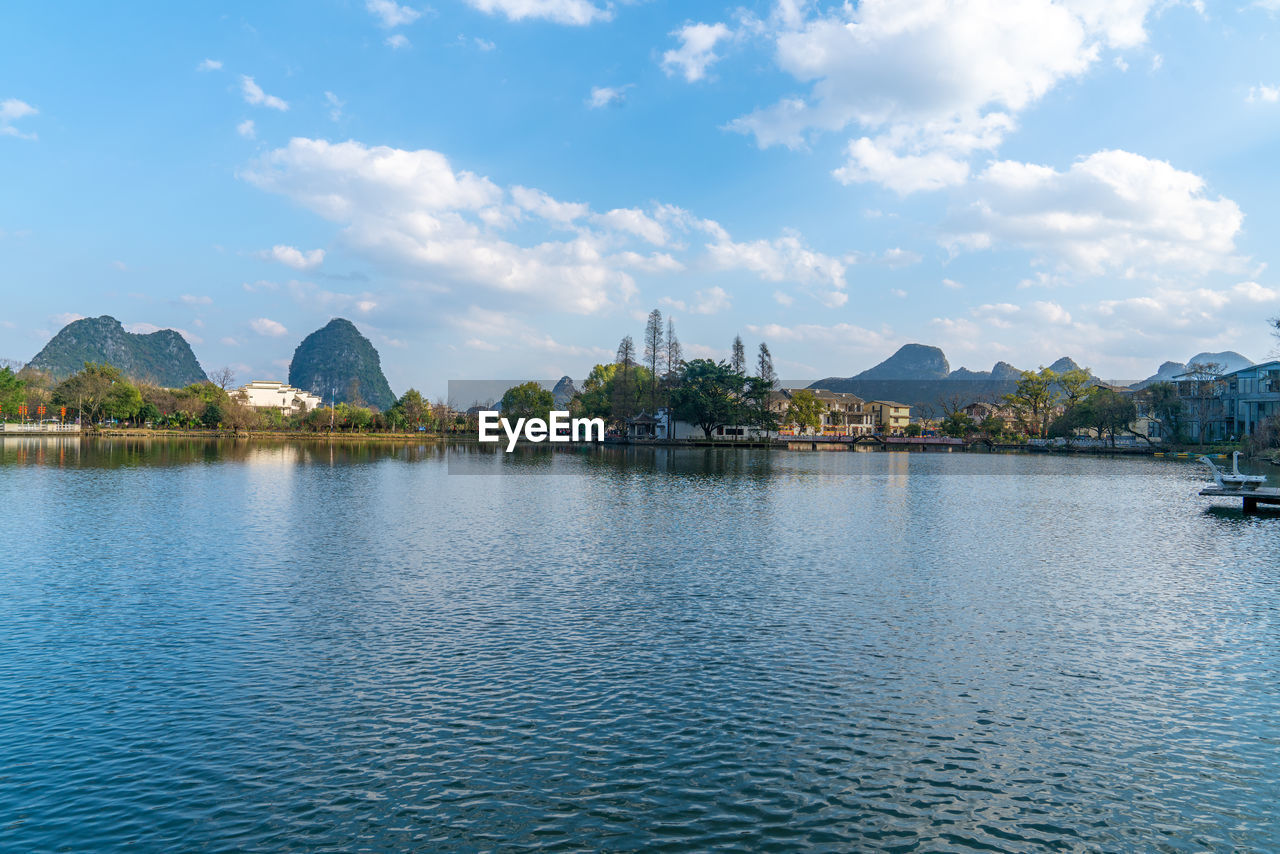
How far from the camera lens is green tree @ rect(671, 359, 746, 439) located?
111 meters

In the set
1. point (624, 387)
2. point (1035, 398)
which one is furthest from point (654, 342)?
point (1035, 398)

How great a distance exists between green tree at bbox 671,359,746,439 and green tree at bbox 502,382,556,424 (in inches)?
1197

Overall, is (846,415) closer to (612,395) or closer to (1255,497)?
(612,395)

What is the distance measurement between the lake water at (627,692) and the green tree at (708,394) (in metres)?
83.3

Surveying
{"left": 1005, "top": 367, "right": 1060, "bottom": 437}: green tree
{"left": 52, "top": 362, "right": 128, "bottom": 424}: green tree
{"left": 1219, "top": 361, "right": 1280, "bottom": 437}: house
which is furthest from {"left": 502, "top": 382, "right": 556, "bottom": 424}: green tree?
{"left": 1219, "top": 361, "right": 1280, "bottom": 437}: house

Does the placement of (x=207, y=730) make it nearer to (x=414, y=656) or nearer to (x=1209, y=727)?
(x=414, y=656)

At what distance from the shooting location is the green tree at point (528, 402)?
5246 inches

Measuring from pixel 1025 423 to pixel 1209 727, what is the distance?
133m

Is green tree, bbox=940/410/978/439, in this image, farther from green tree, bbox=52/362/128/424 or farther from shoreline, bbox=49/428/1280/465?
green tree, bbox=52/362/128/424

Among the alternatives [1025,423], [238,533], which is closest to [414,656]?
[238,533]

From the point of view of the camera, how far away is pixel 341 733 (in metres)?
10.1

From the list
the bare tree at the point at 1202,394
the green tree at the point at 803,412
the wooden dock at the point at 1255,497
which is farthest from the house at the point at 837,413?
the wooden dock at the point at 1255,497

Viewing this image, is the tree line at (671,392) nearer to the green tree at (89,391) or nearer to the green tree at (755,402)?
the green tree at (755,402)

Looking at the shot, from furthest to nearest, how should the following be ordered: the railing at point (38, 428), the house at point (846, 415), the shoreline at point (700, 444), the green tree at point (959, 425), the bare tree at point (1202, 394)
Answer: the house at point (846, 415)
the green tree at point (959, 425)
the railing at point (38, 428)
the shoreline at point (700, 444)
the bare tree at point (1202, 394)
